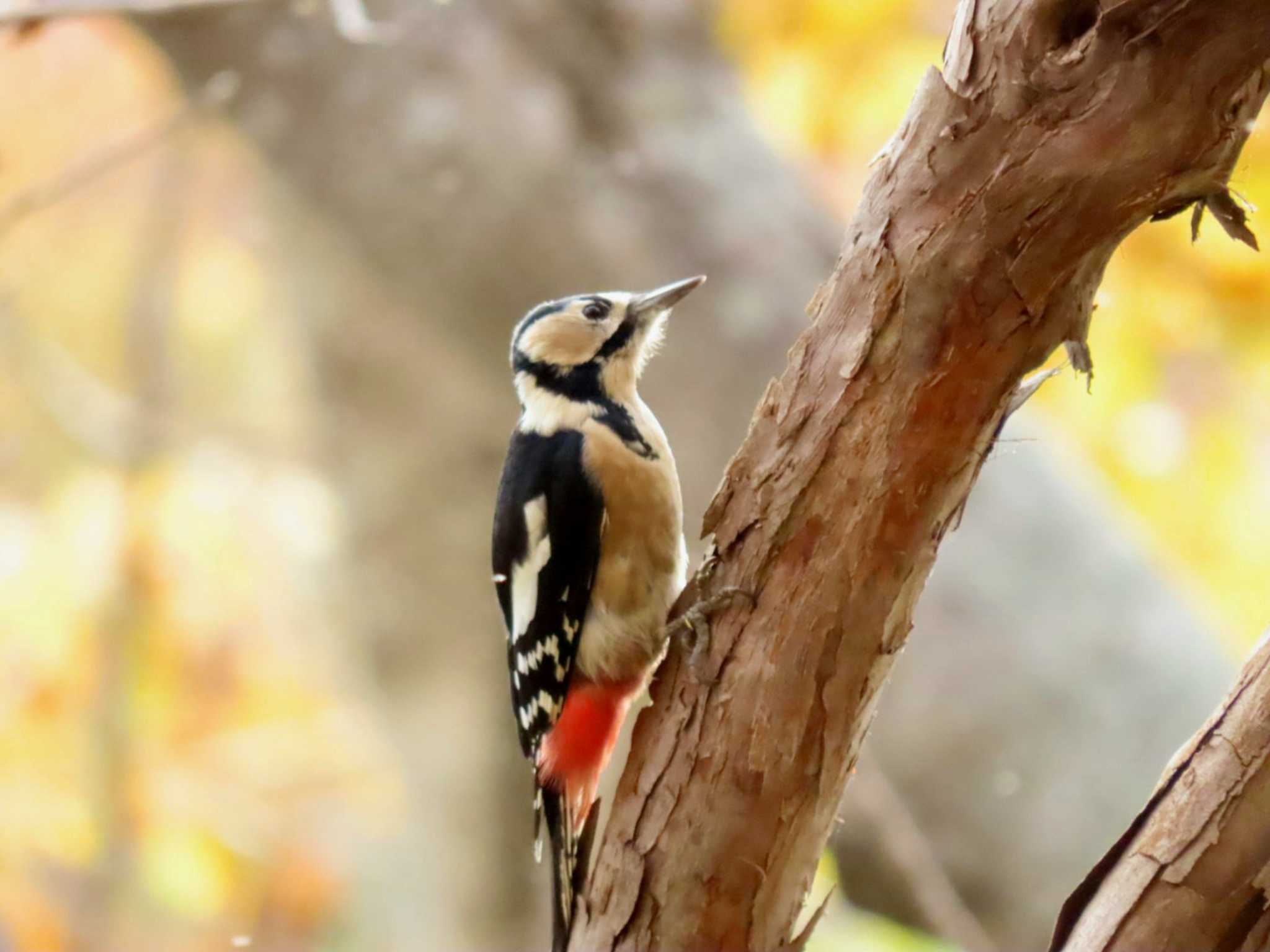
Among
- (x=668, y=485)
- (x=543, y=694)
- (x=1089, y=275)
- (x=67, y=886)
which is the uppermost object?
(x=67, y=886)

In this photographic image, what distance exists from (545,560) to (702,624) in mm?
444

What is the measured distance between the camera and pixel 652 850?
1.15m

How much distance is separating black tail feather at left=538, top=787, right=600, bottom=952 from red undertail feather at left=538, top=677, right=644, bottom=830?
0.01 metres

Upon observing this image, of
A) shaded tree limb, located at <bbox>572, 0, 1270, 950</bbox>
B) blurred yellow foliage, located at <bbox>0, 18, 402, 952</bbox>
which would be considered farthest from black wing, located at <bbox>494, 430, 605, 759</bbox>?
blurred yellow foliage, located at <bbox>0, 18, 402, 952</bbox>

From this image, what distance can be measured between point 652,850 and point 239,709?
9.68ft

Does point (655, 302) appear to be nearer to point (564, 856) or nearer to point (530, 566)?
point (530, 566)

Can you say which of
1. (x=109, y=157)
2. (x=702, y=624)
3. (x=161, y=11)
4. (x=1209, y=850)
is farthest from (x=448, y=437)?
(x=1209, y=850)

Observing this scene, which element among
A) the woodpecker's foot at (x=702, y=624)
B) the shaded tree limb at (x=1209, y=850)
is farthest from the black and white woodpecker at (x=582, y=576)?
the shaded tree limb at (x=1209, y=850)

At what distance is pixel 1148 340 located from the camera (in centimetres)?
274

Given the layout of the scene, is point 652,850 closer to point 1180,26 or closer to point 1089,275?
point 1089,275

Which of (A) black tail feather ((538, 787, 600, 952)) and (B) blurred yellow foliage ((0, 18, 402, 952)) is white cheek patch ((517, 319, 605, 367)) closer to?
(A) black tail feather ((538, 787, 600, 952))

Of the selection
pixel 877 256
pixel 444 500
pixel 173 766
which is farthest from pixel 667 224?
pixel 173 766

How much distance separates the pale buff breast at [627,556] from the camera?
1512 millimetres

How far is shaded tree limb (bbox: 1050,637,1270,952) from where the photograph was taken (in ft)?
3.44
